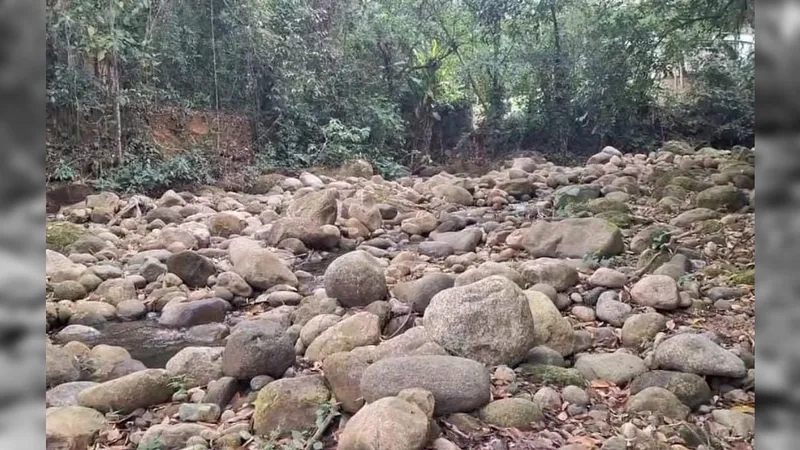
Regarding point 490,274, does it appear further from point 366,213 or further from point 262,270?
point 366,213

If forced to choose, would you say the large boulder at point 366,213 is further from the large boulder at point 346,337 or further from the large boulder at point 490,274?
the large boulder at point 346,337

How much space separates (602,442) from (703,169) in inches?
185

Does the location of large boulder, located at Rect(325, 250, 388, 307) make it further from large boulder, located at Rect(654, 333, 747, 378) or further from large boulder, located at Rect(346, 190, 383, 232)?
large boulder, located at Rect(346, 190, 383, 232)

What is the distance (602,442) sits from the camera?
55.6 inches

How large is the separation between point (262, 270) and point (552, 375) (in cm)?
184

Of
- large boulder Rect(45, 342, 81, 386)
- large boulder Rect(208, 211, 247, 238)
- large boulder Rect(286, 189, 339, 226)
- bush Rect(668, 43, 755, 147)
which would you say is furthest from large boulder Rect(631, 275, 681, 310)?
bush Rect(668, 43, 755, 147)

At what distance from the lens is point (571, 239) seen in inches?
129

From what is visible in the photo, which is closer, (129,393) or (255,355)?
(129,393)

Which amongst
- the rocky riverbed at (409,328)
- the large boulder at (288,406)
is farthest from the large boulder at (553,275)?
the large boulder at (288,406)

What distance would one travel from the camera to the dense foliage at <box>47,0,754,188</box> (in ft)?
18.0

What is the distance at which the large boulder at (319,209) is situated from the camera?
430 centimetres

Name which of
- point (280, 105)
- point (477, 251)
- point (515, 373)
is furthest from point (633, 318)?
point (280, 105)

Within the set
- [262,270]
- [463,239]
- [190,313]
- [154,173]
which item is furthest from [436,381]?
→ [154,173]

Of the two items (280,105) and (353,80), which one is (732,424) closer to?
(280,105)
